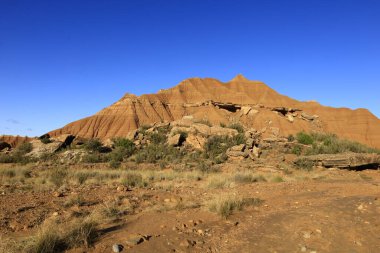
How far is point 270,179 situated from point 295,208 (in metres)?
Result: 6.17

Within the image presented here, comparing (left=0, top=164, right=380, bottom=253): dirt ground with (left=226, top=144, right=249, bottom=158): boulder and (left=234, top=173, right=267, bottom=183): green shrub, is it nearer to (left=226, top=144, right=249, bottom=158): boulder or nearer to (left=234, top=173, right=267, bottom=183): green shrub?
(left=234, top=173, right=267, bottom=183): green shrub

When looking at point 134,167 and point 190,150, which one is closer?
point 134,167

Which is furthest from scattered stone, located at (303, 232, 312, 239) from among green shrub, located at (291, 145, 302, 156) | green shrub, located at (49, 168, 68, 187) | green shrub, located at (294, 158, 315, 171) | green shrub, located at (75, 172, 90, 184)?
green shrub, located at (291, 145, 302, 156)

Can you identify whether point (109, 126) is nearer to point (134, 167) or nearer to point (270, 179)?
point (134, 167)

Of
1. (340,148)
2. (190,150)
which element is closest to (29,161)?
(190,150)

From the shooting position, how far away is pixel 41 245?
4.68m

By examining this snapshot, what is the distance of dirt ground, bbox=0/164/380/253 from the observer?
207 inches

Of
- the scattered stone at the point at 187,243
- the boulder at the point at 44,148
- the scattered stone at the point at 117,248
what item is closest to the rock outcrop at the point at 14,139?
the boulder at the point at 44,148

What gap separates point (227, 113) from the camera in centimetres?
5997

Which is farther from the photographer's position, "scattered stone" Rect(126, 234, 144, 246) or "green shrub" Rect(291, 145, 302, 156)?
"green shrub" Rect(291, 145, 302, 156)

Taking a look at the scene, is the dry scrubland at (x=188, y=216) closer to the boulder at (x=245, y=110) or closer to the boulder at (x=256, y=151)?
the boulder at (x=256, y=151)

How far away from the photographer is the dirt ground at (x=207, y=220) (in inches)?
207

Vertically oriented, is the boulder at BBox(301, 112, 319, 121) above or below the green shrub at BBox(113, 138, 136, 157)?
above

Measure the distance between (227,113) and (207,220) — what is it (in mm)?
53718
